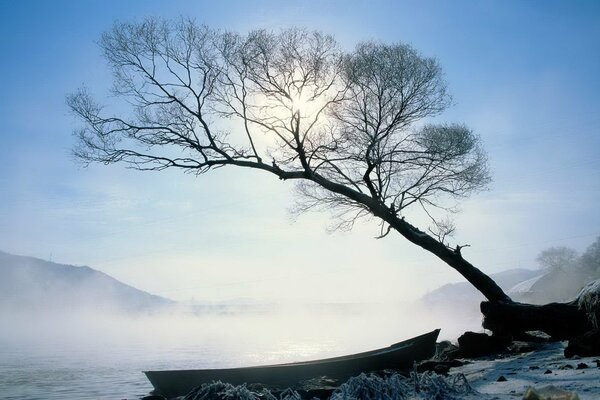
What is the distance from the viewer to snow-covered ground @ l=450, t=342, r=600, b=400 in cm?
559

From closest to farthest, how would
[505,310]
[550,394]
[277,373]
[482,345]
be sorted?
[550,394] < [277,373] < [482,345] < [505,310]

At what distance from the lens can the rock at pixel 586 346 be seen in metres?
8.24

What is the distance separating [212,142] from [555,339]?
12.2 metres

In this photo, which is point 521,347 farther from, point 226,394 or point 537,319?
point 226,394

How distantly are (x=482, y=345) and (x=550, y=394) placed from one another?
346 inches

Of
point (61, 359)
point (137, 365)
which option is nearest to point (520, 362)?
point (137, 365)

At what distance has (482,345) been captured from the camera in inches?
467

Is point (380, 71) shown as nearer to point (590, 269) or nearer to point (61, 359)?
point (61, 359)

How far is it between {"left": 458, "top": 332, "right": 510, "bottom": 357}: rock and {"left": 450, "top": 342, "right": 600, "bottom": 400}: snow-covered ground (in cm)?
93

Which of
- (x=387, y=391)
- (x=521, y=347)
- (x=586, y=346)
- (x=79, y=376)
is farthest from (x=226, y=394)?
(x=79, y=376)

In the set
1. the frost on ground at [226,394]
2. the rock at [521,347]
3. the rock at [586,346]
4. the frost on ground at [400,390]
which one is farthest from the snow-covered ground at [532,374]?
the frost on ground at [226,394]

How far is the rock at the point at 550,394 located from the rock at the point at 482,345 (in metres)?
8.43

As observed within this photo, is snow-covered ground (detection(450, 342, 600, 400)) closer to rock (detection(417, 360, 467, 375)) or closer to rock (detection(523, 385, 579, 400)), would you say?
rock (detection(417, 360, 467, 375))

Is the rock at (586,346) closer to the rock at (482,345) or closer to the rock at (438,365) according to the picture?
the rock at (438,365)
